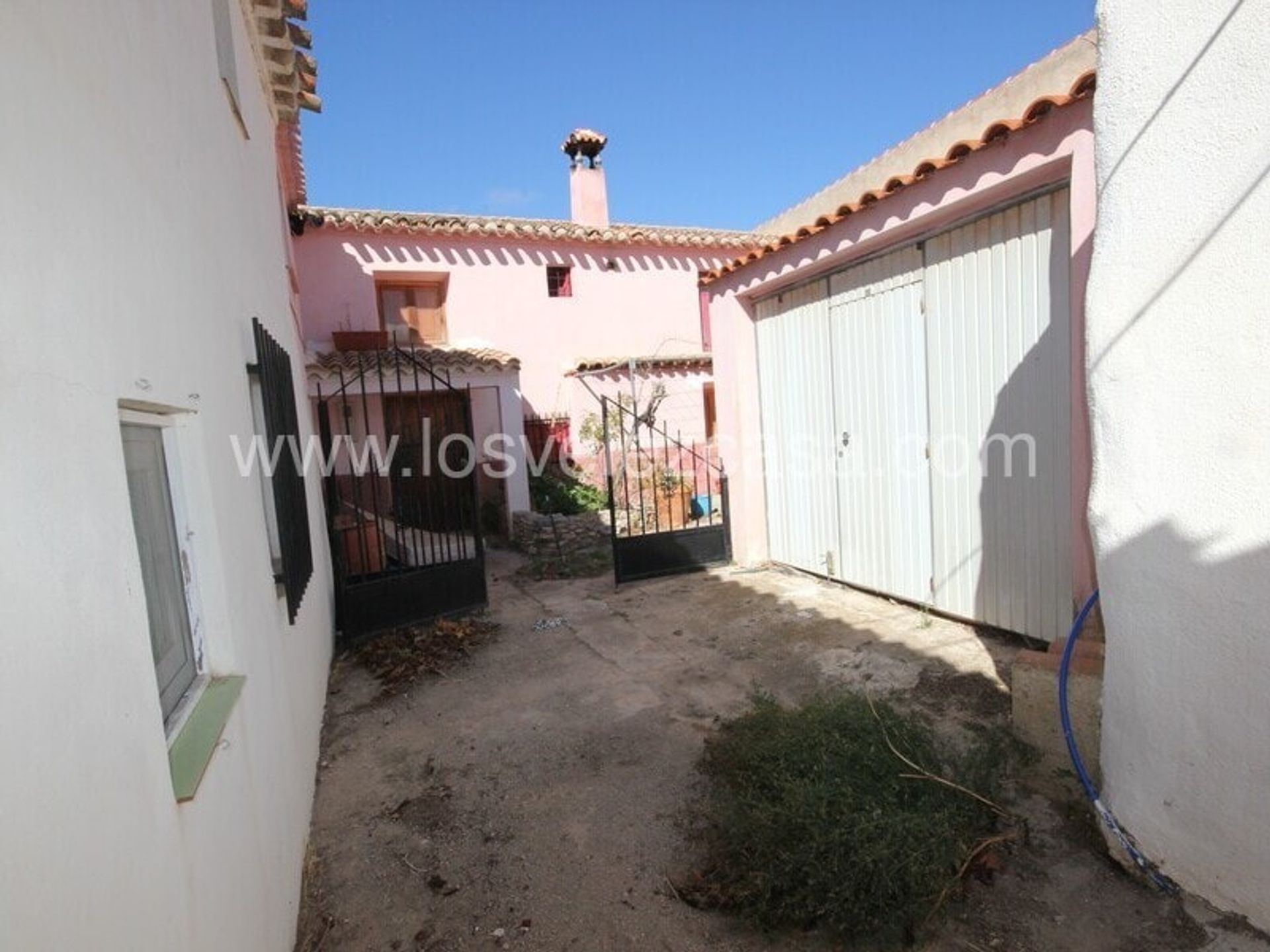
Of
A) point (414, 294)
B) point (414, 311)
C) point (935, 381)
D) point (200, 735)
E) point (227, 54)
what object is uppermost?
point (414, 294)

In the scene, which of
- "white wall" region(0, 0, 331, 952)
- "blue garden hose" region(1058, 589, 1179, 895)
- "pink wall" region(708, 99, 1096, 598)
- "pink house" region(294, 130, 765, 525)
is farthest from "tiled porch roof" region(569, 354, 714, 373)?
"white wall" region(0, 0, 331, 952)

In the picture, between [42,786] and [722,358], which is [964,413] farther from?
[42,786]

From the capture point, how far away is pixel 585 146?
15023 millimetres

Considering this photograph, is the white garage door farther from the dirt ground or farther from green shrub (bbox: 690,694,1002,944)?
green shrub (bbox: 690,694,1002,944)

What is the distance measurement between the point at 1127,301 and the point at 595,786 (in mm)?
3156

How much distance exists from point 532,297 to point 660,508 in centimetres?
549

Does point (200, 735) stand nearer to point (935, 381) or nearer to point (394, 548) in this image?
point (935, 381)

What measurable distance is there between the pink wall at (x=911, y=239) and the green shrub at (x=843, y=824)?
166 cm

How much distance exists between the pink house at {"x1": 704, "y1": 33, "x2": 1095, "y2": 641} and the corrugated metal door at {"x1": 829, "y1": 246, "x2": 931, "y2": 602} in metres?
0.02

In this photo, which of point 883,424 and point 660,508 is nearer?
point 883,424

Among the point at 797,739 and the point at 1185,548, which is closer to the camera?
the point at 1185,548

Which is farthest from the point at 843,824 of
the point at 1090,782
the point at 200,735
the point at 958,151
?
the point at 958,151

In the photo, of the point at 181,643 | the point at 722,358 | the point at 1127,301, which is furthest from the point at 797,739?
the point at 722,358

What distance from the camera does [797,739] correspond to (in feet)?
9.80
